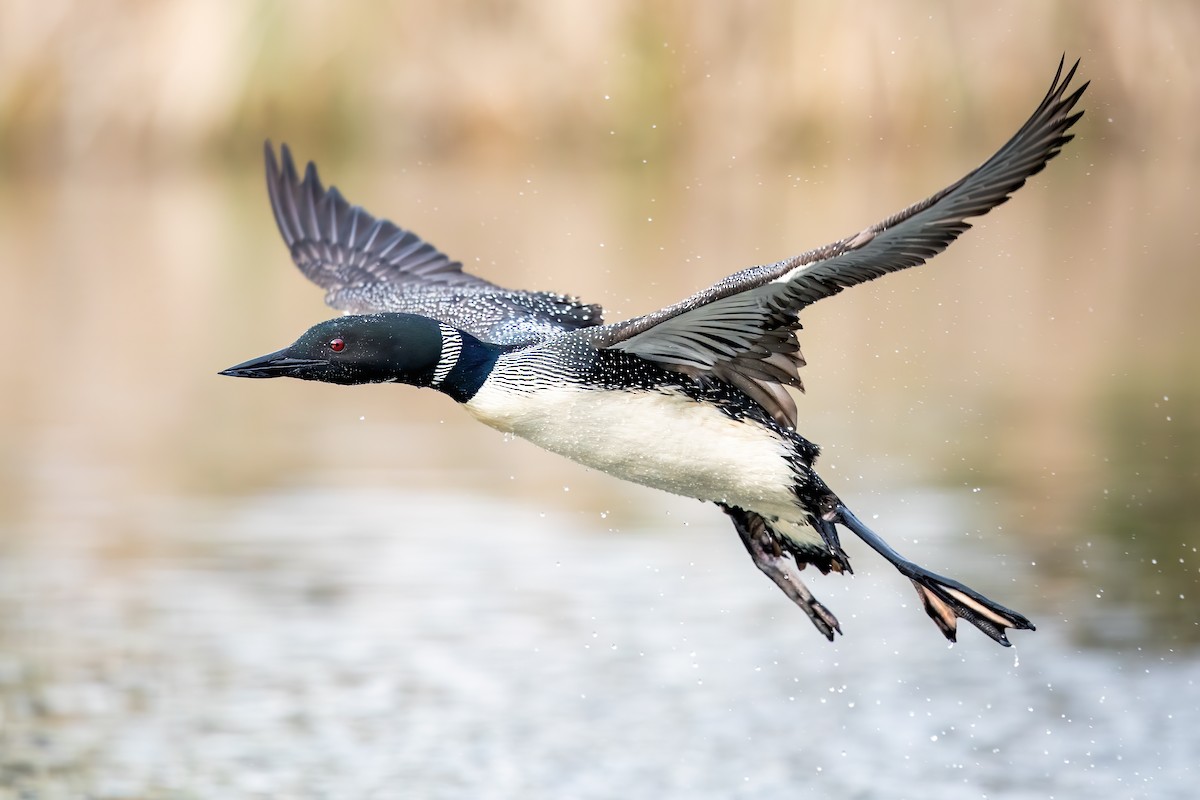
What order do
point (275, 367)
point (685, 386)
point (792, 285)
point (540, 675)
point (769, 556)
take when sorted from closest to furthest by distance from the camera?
point (792, 285) → point (275, 367) → point (685, 386) → point (769, 556) → point (540, 675)

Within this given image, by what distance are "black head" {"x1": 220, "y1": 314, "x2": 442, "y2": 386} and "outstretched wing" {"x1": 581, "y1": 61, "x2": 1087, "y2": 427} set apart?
0.58 m

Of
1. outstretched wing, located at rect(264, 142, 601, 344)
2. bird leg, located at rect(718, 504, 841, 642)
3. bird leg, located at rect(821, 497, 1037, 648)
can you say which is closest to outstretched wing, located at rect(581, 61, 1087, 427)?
bird leg, located at rect(718, 504, 841, 642)

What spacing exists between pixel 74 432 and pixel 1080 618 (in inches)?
427

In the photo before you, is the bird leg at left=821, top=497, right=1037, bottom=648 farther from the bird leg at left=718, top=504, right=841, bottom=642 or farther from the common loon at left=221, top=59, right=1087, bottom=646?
the bird leg at left=718, top=504, right=841, bottom=642

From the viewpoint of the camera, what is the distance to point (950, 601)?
731 cm

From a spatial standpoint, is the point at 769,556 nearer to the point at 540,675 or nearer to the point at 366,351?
the point at 366,351

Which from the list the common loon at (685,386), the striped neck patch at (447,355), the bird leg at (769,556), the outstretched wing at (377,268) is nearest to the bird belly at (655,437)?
the common loon at (685,386)

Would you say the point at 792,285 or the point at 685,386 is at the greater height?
the point at 792,285

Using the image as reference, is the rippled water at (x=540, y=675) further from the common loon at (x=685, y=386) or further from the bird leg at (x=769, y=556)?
the common loon at (x=685, y=386)

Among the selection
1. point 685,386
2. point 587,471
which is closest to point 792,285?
point 685,386

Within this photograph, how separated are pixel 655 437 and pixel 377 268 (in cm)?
291

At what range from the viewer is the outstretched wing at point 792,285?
222 inches

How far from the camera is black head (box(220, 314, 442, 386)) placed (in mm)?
6547

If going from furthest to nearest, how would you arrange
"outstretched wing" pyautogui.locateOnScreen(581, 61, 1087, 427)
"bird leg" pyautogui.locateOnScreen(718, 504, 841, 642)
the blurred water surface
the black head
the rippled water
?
the blurred water surface, the rippled water, "bird leg" pyautogui.locateOnScreen(718, 504, 841, 642), the black head, "outstretched wing" pyautogui.locateOnScreen(581, 61, 1087, 427)
